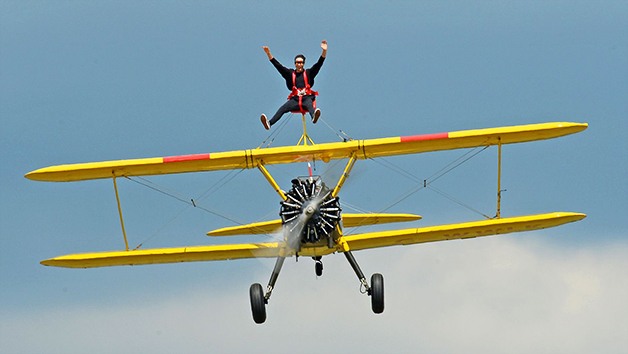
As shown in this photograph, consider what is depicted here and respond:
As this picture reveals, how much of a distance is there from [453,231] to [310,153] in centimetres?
329

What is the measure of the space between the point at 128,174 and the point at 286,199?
3638mm

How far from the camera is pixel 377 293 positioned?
2117 centimetres

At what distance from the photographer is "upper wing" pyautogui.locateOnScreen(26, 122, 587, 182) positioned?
2150 cm

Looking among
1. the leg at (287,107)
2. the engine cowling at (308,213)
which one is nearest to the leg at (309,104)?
the leg at (287,107)

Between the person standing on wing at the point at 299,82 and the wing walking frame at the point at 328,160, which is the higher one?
the person standing on wing at the point at 299,82

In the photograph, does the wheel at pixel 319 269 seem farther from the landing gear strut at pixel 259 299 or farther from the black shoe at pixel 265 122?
the black shoe at pixel 265 122

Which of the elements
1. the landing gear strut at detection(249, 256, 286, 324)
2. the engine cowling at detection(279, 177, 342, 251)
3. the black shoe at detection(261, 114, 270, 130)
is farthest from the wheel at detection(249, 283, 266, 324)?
the black shoe at detection(261, 114, 270, 130)

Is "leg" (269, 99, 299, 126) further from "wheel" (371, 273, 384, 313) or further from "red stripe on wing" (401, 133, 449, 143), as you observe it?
"wheel" (371, 273, 384, 313)

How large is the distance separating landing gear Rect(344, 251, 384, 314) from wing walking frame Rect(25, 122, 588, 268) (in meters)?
Result: 0.39

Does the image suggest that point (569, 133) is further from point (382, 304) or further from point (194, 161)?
point (194, 161)

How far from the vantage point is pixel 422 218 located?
26.2 metres

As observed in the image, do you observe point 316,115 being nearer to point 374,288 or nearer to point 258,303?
point 374,288

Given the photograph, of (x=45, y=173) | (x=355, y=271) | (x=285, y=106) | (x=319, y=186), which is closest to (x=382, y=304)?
(x=355, y=271)

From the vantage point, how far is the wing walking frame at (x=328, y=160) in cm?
2148
